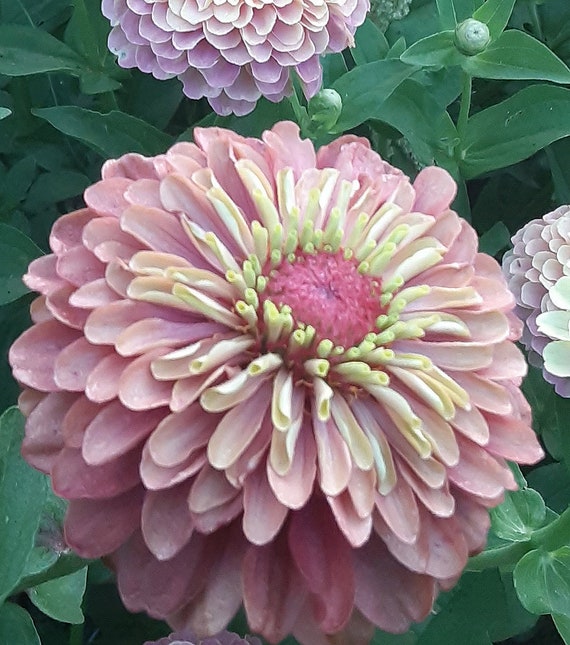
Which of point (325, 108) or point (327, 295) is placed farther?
point (325, 108)

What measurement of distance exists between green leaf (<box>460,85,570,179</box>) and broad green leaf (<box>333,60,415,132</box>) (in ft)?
0.36

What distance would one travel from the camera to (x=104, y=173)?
53cm

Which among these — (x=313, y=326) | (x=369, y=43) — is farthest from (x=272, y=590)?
(x=369, y=43)

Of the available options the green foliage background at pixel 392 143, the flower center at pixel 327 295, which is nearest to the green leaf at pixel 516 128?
the green foliage background at pixel 392 143

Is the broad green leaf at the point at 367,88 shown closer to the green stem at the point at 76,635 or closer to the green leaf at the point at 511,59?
the green leaf at the point at 511,59

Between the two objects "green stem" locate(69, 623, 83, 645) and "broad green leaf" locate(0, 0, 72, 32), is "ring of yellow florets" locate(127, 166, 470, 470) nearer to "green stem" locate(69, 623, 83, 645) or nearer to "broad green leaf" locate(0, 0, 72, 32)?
"green stem" locate(69, 623, 83, 645)

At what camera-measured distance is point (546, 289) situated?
800 millimetres

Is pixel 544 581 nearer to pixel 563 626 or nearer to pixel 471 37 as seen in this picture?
pixel 563 626

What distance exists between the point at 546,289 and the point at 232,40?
0.33 metres

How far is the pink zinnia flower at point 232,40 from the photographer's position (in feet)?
2.36

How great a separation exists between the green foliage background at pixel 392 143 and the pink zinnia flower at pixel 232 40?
0.20 ft

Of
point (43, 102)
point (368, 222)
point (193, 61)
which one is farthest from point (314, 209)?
point (43, 102)

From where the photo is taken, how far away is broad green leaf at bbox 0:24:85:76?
847 mm

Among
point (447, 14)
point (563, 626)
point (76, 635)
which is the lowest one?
point (76, 635)
